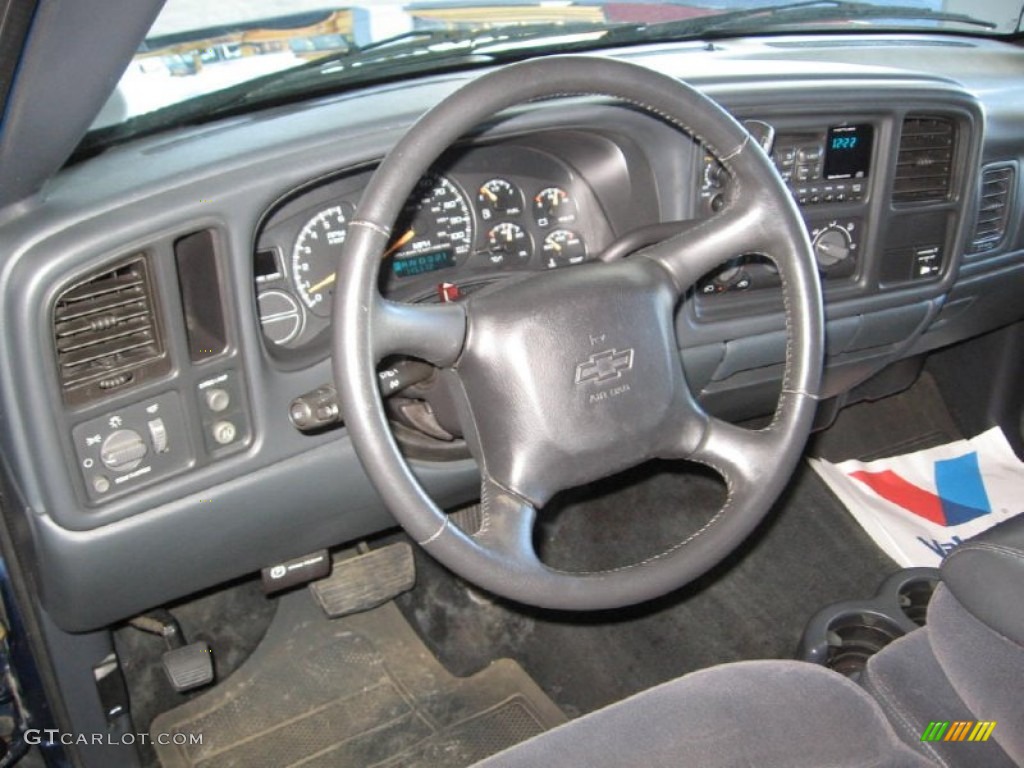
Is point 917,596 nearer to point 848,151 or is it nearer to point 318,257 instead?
point 848,151

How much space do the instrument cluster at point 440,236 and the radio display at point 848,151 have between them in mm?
450

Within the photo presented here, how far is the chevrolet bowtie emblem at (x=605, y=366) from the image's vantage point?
4.47ft

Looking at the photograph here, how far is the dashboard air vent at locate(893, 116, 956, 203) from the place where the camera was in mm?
2031

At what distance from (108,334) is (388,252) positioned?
1.46ft

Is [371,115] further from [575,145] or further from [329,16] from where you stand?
[575,145]

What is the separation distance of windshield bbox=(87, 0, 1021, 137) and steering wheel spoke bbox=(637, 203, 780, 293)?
1.74ft

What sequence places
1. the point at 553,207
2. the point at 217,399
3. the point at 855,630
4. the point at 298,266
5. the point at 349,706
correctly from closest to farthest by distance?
the point at 217,399, the point at 298,266, the point at 553,207, the point at 855,630, the point at 349,706

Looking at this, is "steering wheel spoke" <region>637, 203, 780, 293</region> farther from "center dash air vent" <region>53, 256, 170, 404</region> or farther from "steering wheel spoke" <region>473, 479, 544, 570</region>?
"center dash air vent" <region>53, 256, 170, 404</region>

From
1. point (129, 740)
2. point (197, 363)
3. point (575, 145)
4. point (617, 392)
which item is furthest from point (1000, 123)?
point (129, 740)

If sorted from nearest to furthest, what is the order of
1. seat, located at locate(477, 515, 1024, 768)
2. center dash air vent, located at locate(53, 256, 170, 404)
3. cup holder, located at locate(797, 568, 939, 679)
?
seat, located at locate(477, 515, 1024, 768) < center dash air vent, located at locate(53, 256, 170, 404) < cup holder, located at locate(797, 568, 939, 679)

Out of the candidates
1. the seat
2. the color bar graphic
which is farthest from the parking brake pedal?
the color bar graphic

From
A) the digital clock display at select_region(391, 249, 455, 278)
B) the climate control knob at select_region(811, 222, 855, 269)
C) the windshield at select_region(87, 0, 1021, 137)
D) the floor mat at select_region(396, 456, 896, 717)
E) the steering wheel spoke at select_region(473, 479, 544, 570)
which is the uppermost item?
the windshield at select_region(87, 0, 1021, 137)

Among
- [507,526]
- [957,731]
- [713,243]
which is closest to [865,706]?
[957,731]

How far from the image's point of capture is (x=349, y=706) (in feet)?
7.12
